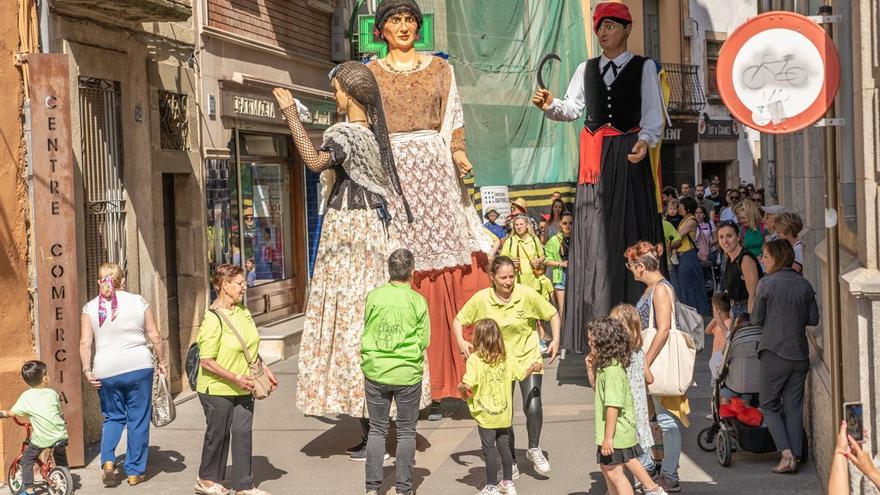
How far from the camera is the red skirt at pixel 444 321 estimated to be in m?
11.2

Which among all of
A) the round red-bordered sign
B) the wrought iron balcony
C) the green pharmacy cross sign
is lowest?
the round red-bordered sign

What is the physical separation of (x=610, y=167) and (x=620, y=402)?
4.90 m

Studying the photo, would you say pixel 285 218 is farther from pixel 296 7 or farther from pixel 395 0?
pixel 395 0

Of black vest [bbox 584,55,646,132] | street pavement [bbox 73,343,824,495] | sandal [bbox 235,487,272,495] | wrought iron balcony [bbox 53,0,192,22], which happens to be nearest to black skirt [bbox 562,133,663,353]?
black vest [bbox 584,55,646,132]

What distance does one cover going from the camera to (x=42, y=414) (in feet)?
28.8

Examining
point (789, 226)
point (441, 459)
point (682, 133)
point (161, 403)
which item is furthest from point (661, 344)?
point (682, 133)

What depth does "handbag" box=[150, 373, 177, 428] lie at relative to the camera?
9625 mm

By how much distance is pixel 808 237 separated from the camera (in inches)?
386

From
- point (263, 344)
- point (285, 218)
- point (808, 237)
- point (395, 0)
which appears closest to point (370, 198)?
point (395, 0)

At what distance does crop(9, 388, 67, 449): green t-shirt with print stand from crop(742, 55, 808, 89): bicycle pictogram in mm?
5161

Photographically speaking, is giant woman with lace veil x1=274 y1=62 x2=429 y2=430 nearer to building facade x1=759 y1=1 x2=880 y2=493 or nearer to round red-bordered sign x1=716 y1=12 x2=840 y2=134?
building facade x1=759 y1=1 x2=880 y2=493

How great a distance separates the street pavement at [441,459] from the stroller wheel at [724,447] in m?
0.06

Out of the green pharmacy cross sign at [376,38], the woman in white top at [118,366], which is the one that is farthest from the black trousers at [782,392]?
the green pharmacy cross sign at [376,38]

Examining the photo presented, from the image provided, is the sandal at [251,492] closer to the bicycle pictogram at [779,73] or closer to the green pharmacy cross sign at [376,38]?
the bicycle pictogram at [779,73]
